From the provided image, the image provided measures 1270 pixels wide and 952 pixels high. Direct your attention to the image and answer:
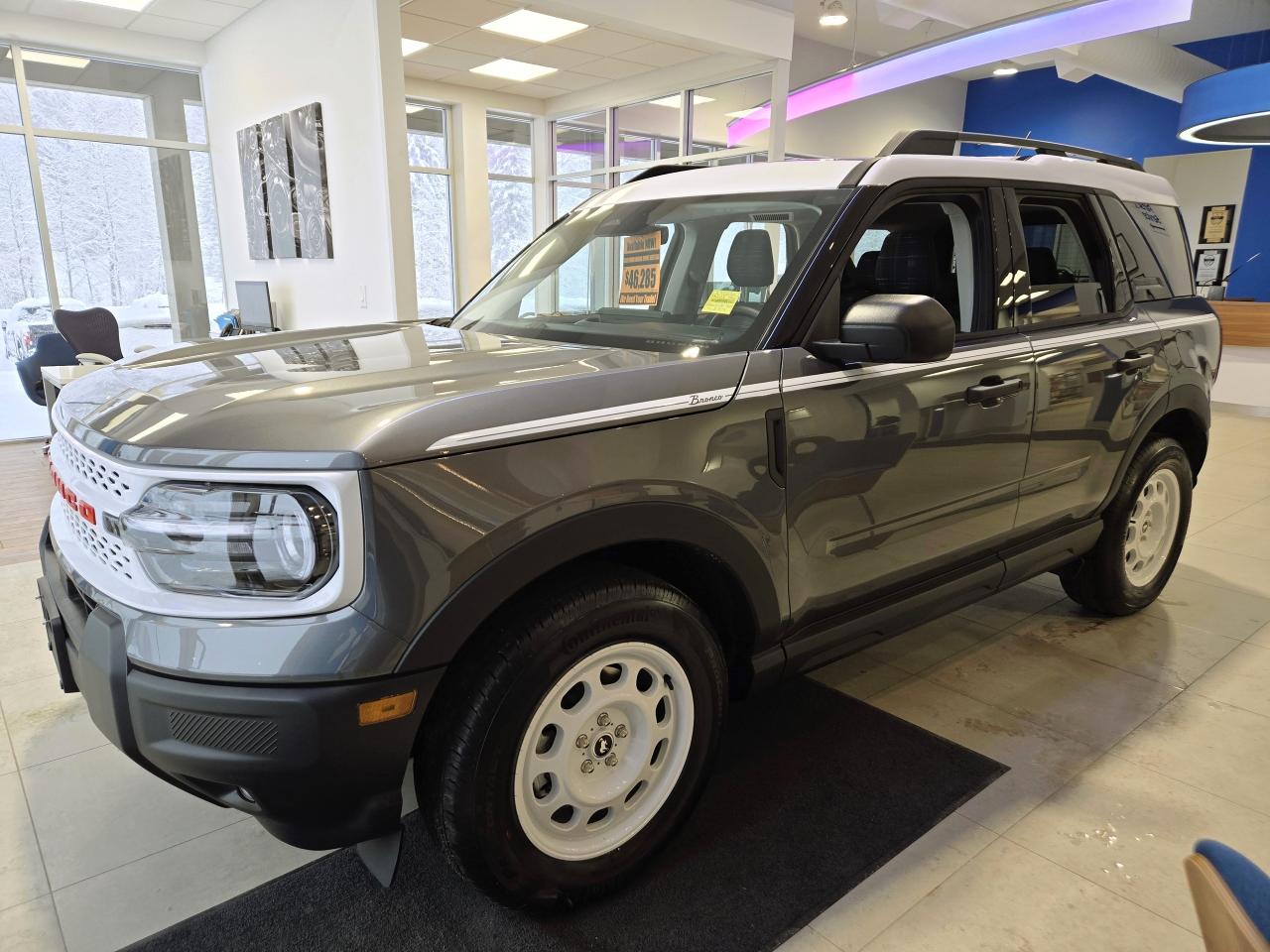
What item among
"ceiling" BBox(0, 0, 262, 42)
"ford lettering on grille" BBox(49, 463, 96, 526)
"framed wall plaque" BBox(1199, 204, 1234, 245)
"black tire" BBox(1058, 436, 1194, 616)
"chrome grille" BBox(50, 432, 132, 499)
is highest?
"ceiling" BBox(0, 0, 262, 42)

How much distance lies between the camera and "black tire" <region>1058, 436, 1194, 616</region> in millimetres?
3021

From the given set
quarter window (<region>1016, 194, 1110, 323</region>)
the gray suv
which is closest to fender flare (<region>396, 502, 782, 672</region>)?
the gray suv

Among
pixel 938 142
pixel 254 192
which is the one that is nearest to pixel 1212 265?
pixel 254 192

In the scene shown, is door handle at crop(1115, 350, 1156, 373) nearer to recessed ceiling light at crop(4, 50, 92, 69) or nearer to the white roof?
the white roof

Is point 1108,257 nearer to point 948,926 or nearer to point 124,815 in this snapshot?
point 948,926

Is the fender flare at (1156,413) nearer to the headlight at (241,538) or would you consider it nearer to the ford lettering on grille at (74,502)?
the headlight at (241,538)

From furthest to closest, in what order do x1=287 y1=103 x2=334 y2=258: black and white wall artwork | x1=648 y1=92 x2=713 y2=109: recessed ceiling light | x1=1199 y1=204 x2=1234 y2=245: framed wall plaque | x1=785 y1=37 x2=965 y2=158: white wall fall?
x1=1199 y1=204 x2=1234 y2=245: framed wall plaque < x1=785 y1=37 x2=965 y2=158: white wall < x1=648 y1=92 x2=713 y2=109: recessed ceiling light < x1=287 y1=103 x2=334 y2=258: black and white wall artwork

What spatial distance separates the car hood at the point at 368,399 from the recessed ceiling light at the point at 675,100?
8.35 meters

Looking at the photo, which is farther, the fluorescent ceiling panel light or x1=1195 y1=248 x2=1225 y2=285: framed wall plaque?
x1=1195 y1=248 x2=1225 y2=285: framed wall plaque

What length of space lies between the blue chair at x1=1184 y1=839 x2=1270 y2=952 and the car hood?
42.2 inches

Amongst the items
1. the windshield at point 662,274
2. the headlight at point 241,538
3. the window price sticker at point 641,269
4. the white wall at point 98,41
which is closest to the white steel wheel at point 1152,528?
the windshield at point 662,274

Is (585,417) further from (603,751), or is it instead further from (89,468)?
(89,468)

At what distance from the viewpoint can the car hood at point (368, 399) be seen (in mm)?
1350

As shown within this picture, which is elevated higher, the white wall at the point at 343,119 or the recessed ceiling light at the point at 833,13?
the recessed ceiling light at the point at 833,13
